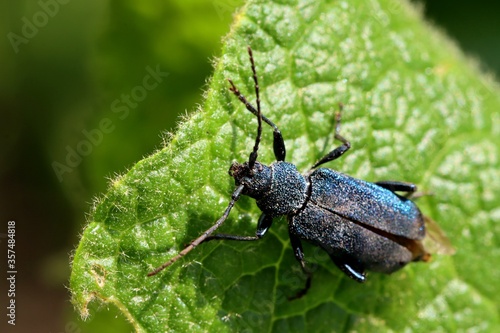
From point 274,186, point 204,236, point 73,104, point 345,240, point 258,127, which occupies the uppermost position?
point 258,127

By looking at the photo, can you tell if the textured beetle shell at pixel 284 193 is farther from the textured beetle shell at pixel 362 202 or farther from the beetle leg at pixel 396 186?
the beetle leg at pixel 396 186

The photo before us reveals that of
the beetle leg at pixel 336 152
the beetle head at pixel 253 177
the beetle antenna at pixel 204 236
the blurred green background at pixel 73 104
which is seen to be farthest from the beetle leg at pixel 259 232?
the blurred green background at pixel 73 104

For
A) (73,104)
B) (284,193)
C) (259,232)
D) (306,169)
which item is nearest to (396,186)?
(306,169)

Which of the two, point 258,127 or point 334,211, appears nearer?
point 258,127

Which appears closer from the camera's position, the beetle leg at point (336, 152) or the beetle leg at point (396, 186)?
the beetle leg at point (336, 152)

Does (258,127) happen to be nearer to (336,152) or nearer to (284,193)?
(284,193)

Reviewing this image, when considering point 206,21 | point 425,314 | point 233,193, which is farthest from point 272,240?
point 206,21
